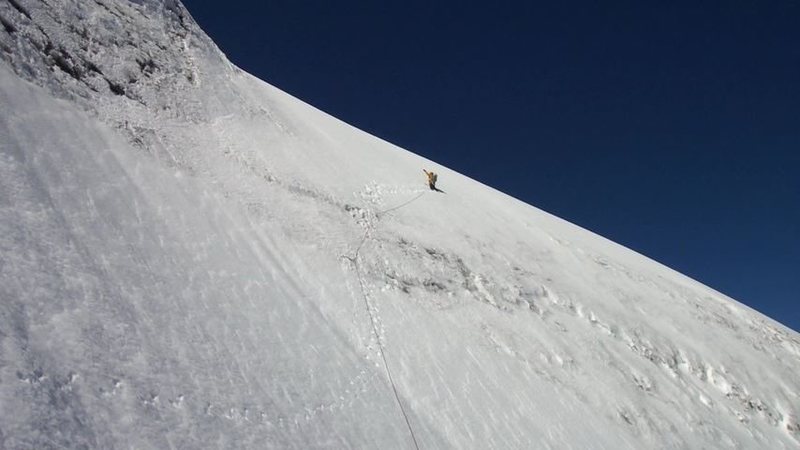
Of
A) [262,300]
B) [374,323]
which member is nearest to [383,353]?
[374,323]

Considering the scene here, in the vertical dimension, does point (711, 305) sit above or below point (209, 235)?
above

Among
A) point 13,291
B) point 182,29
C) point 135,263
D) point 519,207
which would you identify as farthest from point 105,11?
point 519,207

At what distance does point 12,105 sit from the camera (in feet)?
15.8

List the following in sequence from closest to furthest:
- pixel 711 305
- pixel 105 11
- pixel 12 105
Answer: pixel 12 105 < pixel 105 11 < pixel 711 305

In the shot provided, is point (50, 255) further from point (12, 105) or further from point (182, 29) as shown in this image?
point (182, 29)

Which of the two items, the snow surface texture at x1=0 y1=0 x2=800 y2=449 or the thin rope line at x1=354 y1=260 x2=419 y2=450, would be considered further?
the thin rope line at x1=354 y1=260 x2=419 y2=450

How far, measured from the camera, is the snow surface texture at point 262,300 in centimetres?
353

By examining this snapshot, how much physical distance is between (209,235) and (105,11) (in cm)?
413

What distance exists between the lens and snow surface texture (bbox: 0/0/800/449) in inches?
139

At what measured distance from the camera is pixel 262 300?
514 centimetres

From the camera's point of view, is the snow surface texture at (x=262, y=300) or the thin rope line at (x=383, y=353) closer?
the snow surface texture at (x=262, y=300)

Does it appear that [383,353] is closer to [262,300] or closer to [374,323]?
[374,323]

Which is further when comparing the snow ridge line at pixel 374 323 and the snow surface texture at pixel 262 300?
the snow ridge line at pixel 374 323

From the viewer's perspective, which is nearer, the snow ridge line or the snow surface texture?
the snow surface texture
